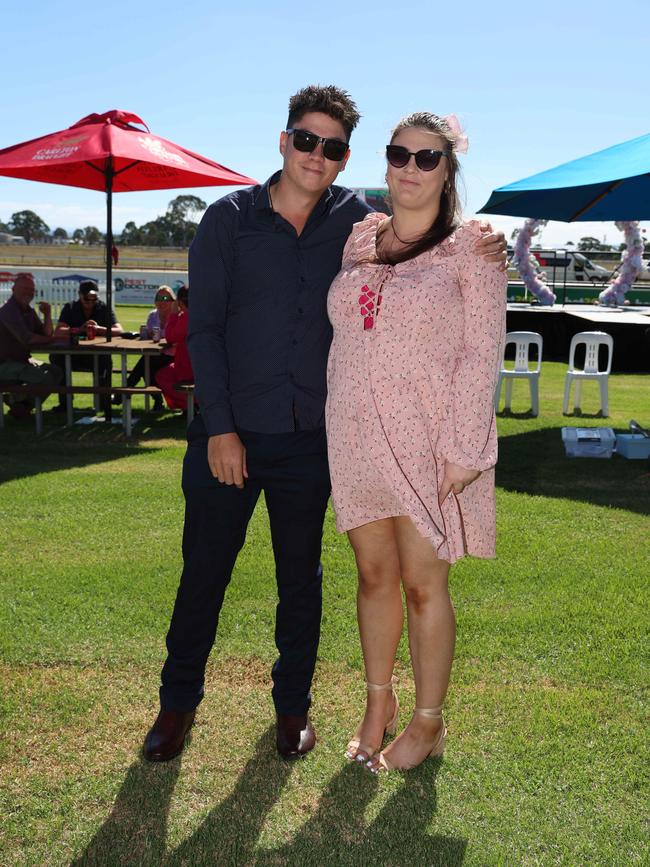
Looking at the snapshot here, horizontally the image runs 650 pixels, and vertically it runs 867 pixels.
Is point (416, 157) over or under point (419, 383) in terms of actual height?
over

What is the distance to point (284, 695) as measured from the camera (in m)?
3.11

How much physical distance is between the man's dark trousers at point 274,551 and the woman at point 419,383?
0.13 metres

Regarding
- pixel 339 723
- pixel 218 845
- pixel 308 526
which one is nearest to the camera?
pixel 218 845

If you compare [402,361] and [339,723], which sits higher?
[402,361]

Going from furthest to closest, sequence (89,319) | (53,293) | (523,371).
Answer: (53,293), (89,319), (523,371)

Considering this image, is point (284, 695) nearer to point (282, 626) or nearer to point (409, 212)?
point (282, 626)

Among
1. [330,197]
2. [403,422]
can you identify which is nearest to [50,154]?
[330,197]

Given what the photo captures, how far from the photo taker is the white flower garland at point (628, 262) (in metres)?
22.0

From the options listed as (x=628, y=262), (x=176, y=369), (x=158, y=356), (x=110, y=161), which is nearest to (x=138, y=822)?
(x=176, y=369)

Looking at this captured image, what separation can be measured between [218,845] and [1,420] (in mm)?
7399

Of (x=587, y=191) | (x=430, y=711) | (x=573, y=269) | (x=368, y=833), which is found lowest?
(x=368, y=833)

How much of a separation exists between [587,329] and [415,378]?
14577mm

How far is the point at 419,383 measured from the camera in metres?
2.67

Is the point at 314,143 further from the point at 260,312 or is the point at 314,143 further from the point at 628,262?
the point at 628,262
